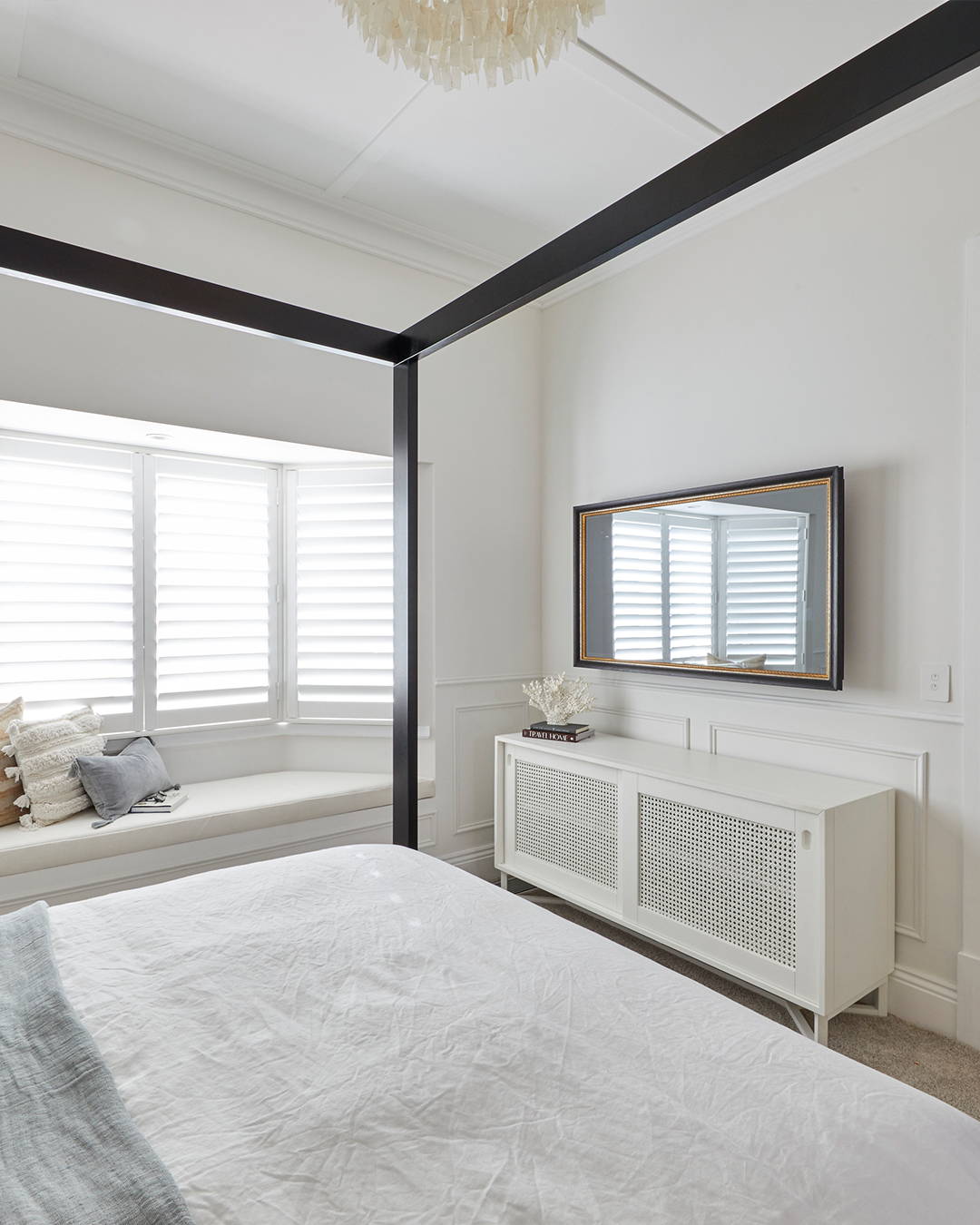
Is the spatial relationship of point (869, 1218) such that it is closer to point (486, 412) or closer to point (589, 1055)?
point (589, 1055)

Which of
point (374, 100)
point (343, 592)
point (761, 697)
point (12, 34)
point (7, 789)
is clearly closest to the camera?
point (12, 34)

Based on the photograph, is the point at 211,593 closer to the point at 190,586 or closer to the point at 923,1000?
the point at 190,586

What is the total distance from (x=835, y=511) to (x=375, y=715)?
6.91ft

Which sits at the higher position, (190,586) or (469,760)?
(190,586)

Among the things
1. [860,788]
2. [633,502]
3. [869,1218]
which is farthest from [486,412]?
[869,1218]

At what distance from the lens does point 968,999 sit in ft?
7.39

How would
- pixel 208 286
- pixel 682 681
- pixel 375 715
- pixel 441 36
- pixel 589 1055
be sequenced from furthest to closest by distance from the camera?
pixel 375 715, pixel 682 681, pixel 208 286, pixel 441 36, pixel 589 1055

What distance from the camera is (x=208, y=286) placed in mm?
1755

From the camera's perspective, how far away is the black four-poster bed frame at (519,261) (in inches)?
40.3

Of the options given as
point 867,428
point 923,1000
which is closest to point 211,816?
point 923,1000

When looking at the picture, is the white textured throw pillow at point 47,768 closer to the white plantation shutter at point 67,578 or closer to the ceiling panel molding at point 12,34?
the white plantation shutter at point 67,578

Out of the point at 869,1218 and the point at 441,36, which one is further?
the point at 441,36

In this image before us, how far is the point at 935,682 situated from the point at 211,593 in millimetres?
2795

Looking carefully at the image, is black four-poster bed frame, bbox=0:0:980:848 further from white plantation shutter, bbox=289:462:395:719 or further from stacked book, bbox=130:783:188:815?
white plantation shutter, bbox=289:462:395:719
